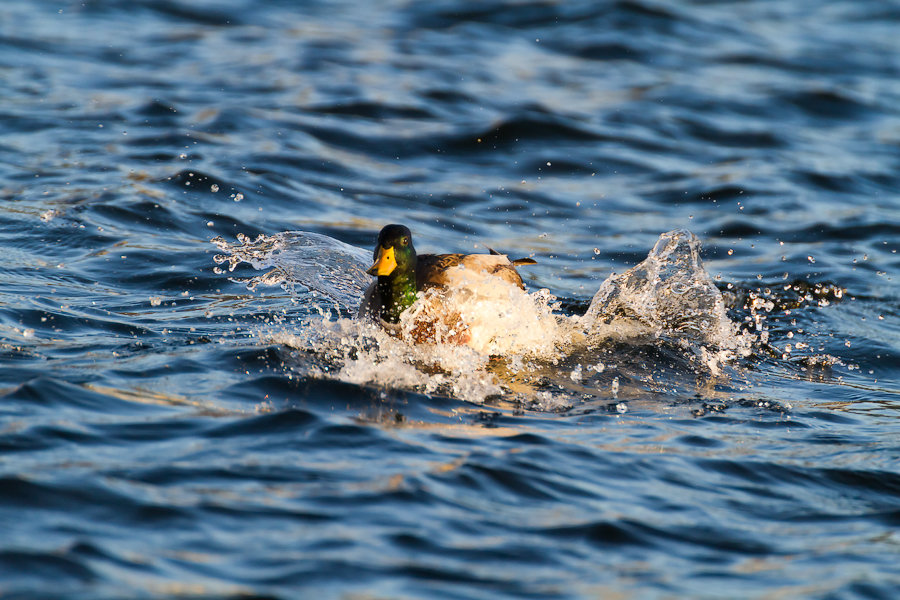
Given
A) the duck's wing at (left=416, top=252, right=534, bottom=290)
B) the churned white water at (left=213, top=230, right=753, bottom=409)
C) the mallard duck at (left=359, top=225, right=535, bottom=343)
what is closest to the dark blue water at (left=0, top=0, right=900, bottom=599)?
the churned white water at (left=213, top=230, right=753, bottom=409)

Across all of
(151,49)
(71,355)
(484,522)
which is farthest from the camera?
(151,49)

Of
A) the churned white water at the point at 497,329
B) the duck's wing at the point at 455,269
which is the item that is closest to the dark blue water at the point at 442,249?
the churned white water at the point at 497,329

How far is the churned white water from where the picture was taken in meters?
5.77

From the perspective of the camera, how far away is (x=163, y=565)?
137 inches

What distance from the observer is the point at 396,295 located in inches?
244

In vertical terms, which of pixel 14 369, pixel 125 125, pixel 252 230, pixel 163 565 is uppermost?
pixel 125 125

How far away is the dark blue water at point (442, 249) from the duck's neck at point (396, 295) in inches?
19.3

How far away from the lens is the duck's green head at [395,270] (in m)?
6.02

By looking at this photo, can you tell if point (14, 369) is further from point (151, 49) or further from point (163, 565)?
point (151, 49)

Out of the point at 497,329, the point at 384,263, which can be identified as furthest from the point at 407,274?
the point at 497,329

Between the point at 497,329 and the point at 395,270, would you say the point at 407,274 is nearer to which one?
the point at 395,270

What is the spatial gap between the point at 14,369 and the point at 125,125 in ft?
20.0

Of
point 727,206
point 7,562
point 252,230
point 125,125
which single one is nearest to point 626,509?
point 7,562

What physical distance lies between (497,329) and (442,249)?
254cm
